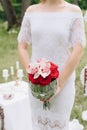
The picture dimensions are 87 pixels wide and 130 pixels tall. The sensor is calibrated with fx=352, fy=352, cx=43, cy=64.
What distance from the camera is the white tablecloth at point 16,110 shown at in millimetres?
3906

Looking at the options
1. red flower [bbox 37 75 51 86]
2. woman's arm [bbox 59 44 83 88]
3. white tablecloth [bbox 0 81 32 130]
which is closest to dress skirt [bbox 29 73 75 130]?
woman's arm [bbox 59 44 83 88]

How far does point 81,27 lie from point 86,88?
2956 millimetres

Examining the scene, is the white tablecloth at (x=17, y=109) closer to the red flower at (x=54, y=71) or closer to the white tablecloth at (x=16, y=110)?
the white tablecloth at (x=16, y=110)

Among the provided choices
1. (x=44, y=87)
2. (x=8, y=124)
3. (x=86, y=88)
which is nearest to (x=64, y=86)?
(x=44, y=87)

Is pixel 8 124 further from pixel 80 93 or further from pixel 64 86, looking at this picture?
pixel 80 93

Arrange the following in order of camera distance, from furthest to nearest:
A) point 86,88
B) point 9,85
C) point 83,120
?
1. point 86,88
2. point 83,120
3. point 9,85

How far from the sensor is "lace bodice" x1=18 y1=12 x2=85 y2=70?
2.69 meters

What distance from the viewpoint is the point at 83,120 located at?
4.90 metres

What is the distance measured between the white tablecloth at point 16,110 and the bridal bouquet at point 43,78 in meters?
1.36

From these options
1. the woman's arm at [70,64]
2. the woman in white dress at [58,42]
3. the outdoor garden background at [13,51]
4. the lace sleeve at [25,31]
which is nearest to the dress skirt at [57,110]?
the woman in white dress at [58,42]

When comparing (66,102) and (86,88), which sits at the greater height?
(66,102)

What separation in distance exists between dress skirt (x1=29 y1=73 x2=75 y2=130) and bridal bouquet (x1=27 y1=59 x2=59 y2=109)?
26cm

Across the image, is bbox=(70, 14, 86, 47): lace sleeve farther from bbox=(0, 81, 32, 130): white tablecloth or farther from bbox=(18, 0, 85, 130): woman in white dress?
bbox=(0, 81, 32, 130): white tablecloth
